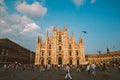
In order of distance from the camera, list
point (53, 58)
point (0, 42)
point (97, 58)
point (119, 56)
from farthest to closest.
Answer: point (97, 58), point (119, 56), point (53, 58), point (0, 42)

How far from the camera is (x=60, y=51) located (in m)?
57.0

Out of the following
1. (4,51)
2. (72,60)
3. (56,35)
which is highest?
(56,35)

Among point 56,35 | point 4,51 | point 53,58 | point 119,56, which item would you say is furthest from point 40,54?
point 119,56

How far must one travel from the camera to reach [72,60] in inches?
2206

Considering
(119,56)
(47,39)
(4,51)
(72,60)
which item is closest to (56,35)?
(47,39)

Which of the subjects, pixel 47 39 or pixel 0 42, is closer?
pixel 0 42

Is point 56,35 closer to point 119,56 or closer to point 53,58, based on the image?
point 53,58

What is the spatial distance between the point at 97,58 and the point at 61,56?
41206mm

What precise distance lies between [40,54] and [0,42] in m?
17.5

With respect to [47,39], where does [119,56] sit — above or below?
below

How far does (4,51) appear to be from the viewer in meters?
47.0

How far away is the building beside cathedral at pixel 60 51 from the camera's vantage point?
55.8m

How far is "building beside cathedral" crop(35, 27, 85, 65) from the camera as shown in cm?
5578

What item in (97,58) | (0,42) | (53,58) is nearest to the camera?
(0,42)
